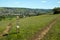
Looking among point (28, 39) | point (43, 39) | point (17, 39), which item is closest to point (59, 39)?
point (43, 39)

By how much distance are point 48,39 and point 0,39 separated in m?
7.85

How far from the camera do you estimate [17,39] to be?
25.7 metres

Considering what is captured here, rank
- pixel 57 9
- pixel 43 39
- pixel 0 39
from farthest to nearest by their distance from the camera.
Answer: pixel 57 9 < pixel 0 39 < pixel 43 39

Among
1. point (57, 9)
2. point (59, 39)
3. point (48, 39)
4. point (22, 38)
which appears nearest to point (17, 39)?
point (22, 38)

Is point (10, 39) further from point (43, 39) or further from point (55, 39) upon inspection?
point (55, 39)

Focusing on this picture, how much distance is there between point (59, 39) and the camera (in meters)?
25.6

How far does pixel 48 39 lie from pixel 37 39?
1.63 metres

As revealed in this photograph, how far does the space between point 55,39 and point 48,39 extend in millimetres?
1180

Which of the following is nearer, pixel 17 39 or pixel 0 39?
pixel 17 39

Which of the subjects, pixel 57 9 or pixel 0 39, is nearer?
pixel 0 39

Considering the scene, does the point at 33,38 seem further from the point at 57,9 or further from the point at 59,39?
the point at 57,9

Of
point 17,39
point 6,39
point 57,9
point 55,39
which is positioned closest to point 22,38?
point 17,39

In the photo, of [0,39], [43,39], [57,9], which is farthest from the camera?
[57,9]

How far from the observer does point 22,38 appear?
26.3m
